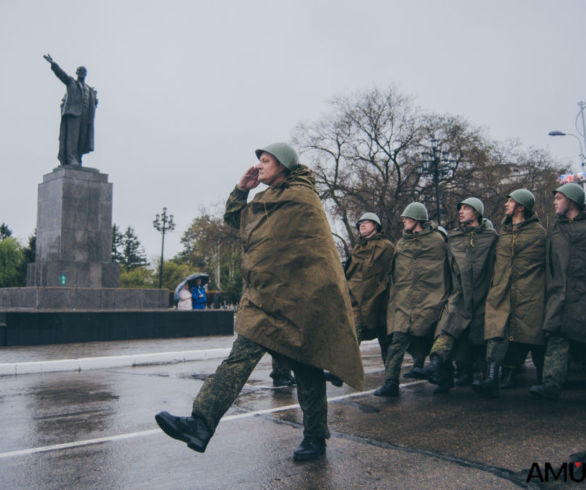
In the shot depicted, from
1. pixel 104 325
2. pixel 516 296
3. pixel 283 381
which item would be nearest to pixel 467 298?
pixel 516 296

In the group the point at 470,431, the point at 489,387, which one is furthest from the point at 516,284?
the point at 470,431

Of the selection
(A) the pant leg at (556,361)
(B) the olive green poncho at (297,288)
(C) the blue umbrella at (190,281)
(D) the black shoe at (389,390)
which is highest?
(C) the blue umbrella at (190,281)

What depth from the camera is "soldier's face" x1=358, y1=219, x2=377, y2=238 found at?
23.0 feet

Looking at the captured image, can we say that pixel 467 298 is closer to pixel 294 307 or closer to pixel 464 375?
pixel 464 375

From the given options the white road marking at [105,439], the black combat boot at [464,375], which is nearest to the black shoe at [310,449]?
the white road marking at [105,439]

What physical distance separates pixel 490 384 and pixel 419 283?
1260mm

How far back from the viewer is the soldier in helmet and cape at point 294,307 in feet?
11.8

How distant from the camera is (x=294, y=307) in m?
3.62

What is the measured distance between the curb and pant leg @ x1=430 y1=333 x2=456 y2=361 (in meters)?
5.17

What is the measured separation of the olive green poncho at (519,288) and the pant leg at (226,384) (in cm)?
308

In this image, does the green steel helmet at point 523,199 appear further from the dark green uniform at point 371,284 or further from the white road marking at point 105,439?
the white road marking at point 105,439

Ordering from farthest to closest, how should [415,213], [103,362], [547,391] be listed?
1. [103,362]
2. [415,213]
3. [547,391]

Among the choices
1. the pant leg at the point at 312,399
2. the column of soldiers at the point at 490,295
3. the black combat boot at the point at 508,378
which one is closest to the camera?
the pant leg at the point at 312,399

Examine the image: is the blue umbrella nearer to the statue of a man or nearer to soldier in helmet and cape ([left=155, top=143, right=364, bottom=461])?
the statue of a man
